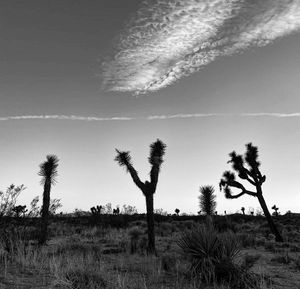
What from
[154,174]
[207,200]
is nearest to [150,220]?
[154,174]

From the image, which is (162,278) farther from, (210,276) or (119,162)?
(119,162)

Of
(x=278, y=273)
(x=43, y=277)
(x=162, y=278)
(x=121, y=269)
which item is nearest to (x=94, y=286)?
(x=43, y=277)

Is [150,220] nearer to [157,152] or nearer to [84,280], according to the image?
[157,152]

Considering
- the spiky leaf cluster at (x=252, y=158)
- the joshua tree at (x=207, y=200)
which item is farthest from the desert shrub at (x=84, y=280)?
the joshua tree at (x=207, y=200)

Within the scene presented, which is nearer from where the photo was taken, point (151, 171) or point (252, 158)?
point (151, 171)

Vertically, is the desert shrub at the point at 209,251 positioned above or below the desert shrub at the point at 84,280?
above

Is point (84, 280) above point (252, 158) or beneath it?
beneath

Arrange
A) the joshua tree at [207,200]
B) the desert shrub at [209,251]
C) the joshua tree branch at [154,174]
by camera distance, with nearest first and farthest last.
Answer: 1. the desert shrub at [209,251]
2. the joshua tree branch at [154,174]
3. the joshua tree at [207,200]

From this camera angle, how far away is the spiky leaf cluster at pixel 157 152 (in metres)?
14.8

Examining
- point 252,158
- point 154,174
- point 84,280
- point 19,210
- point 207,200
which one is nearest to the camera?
point 84,280

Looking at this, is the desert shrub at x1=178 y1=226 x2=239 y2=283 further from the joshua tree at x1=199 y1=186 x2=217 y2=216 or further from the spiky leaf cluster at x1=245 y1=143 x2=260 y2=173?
the joshua tree at x1=199 y1=186 x2=217 y2=216

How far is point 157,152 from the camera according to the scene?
600 inches

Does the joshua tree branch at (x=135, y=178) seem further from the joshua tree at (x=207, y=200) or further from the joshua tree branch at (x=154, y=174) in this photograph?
the joshua tree at (x=207, y=200)

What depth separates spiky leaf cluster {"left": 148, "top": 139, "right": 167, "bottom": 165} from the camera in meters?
14.8
